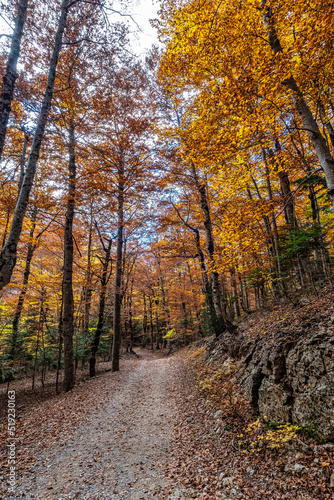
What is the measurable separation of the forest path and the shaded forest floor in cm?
2

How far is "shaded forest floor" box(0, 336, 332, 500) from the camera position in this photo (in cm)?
321

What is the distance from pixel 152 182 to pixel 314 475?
35.8ft

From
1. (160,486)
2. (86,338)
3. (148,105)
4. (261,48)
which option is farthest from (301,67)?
(86,338)

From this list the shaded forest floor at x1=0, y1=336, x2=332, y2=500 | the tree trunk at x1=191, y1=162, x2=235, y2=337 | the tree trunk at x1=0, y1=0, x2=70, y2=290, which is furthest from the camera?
the tree trunk at x1=191, y1=162, x2=235, y2=337

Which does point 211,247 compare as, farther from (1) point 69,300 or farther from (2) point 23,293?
(2) point 23,293

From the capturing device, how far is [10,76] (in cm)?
424

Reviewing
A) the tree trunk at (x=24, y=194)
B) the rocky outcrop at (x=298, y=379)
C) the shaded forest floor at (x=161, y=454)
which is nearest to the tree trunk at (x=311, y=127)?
the rocky outcrop at (x=298, y=379)

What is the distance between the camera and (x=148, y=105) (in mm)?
11141

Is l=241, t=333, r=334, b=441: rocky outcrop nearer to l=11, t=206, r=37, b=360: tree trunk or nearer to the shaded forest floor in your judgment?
the shaded forest floor

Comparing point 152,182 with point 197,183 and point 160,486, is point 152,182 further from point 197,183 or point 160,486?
point 160,486

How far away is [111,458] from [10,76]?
8.07 meters

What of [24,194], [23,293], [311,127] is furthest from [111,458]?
[23,293]

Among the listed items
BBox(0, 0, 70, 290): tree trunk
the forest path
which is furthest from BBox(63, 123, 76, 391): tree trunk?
BBox(0, 0, 70, 290): tree trunk

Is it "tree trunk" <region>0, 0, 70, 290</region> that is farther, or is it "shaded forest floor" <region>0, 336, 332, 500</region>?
"tree trunk" <region>0, 0, 70, 290</region>
